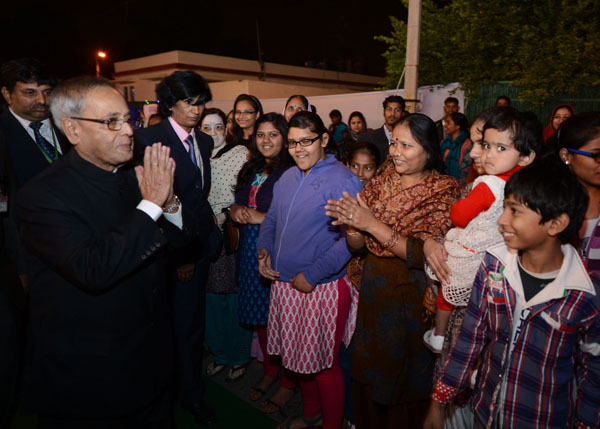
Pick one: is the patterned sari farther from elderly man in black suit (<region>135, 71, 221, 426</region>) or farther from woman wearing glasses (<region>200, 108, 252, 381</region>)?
woman wearing glasses (<region>200, 108, 252, 381</region>)

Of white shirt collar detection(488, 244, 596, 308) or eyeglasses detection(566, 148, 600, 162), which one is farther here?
eyeglasses detection(566, 148, 600, 162)

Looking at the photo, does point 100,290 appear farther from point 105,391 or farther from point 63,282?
point 105,391

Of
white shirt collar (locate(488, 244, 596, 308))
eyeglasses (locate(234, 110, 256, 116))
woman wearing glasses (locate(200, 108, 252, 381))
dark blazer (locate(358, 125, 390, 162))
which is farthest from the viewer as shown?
dark blazer (locate(358, 125, 390, 162))

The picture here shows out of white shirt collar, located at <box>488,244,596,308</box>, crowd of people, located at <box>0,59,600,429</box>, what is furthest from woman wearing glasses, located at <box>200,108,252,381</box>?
white shirt collar, located at <box>488,244,596,308</box>

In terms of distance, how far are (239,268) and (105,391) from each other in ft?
5.49

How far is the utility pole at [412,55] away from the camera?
27.2ft

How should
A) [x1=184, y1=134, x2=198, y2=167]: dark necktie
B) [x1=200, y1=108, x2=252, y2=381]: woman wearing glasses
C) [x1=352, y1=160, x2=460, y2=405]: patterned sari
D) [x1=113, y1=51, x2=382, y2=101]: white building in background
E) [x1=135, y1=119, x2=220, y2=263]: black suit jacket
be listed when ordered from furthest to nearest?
1. [x1=113, y1=51, x2=382, y2=101]: white building in background
2. [x1=200, y1=108, x2=252, y2=381]: woman wearing glasses
3. [x1=184, y1=134, x2=198, y2=167]: dark necktie
4. [x1=135, y1=119, x2=220, y2=263]: black suit jacket
5. [x1=352, y1=160, x2=460, y2=405]: patterned sari

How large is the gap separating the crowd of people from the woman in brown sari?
0.01m

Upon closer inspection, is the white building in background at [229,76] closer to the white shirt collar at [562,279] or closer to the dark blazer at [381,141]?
the dark blazer at [381,141]

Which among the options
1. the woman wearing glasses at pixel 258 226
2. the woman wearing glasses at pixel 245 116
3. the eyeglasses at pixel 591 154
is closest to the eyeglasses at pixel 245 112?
the woman wearing glasses at pixel 245 116

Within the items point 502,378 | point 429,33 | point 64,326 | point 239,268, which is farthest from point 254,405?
point 429,33

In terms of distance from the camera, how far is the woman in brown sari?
2.09 m

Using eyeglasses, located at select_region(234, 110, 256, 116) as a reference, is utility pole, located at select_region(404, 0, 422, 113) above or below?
above

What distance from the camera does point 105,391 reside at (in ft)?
5.72
